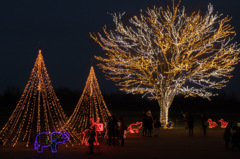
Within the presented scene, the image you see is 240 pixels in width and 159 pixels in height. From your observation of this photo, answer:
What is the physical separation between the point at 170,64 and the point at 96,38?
18.7 feet

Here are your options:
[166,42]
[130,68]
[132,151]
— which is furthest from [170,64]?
[132,151]

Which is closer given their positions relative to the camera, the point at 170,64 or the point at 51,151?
the point at 51,151

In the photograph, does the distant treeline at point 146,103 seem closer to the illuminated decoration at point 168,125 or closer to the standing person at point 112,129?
Answer: the illuminated decoration at point 168,125

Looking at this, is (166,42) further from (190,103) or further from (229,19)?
(190,103)

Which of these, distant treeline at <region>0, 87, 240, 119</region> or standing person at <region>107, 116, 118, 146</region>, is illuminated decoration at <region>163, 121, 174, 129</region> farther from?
distant treeline at <region>0, 87, 240, 119</region>

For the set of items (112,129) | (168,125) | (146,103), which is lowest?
(112,129)

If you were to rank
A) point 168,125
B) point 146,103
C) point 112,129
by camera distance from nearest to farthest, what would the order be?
1. point 112,129
2. point 168,125
3. point 146,103

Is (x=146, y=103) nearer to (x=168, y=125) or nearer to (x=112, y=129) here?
(x=168, y=125)

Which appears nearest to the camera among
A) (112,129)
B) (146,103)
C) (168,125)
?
(112,129)

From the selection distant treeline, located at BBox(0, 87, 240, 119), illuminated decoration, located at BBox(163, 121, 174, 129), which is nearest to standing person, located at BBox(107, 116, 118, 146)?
illuminated decoration, located at BBox(163, 121, 174, 129)

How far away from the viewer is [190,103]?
74.6 m

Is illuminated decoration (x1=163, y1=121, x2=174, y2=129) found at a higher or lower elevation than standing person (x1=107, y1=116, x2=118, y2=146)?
higher

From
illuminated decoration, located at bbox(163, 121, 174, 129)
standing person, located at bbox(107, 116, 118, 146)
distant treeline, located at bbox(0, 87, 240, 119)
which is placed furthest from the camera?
distant treeline, located at bbox(0, 87, 240, 119)

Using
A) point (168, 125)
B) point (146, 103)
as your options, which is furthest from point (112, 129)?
point (146, 103)
